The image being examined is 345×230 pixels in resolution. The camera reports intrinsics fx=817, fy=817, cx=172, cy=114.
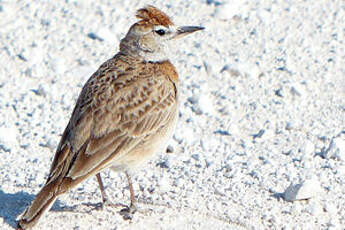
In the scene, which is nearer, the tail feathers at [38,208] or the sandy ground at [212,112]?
the tail feathers at [38,208]

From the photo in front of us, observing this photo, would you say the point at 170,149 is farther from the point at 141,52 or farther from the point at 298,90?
the point at 298,90

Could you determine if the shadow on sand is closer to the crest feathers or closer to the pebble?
the crest feathers

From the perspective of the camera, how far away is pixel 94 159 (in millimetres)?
6445

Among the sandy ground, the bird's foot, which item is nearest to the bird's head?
the sandy ground

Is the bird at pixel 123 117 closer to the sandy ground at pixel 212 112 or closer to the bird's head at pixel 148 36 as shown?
the bird's head at pixel 148 36

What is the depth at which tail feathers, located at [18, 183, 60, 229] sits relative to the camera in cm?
616

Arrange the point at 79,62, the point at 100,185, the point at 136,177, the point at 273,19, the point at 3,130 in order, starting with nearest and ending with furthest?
the point at 100,185, the point at 136,177, the point at 3,130, the point at 79,62, the point at 273,19

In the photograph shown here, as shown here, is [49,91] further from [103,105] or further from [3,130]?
[103,105]

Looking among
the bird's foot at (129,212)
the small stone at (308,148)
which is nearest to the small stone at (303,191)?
the small stone at (308,148)

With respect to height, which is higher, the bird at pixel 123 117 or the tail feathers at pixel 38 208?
the bird at pixel 123 117

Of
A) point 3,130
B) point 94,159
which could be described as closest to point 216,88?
point 3,130

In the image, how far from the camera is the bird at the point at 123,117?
642 cm

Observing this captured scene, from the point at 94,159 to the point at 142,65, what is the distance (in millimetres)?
1178

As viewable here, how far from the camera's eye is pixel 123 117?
22.2ft
